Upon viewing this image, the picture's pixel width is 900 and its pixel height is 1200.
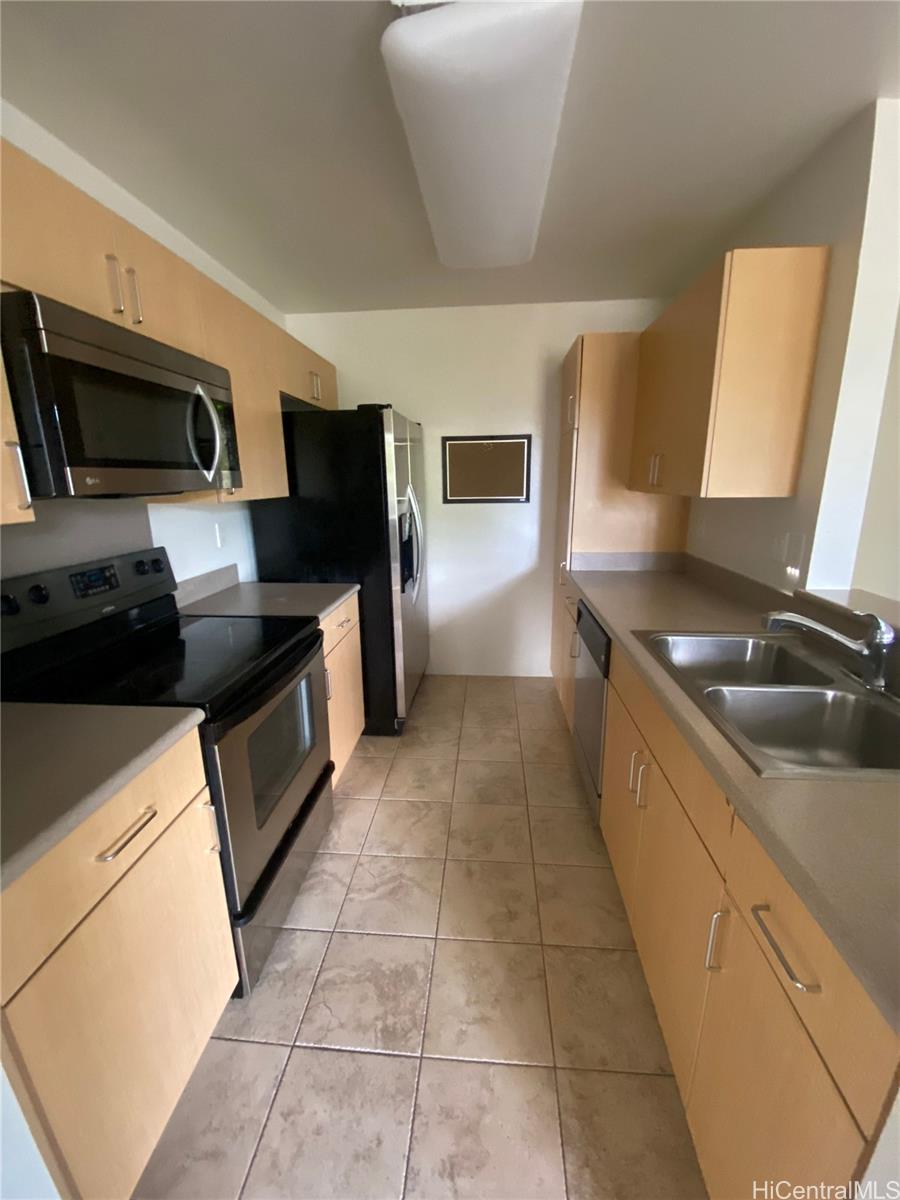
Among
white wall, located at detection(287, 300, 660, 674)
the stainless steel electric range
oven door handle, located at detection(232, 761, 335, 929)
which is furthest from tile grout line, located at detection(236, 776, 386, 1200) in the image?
white wall, located at detection(287, 300, 660, 674)

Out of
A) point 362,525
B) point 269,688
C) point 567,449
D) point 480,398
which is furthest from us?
point 480,398

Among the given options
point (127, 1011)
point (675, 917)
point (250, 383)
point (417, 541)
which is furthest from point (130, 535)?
point (675, 917)

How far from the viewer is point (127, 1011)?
3.01 feet

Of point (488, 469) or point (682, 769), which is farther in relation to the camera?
point (488, 469)

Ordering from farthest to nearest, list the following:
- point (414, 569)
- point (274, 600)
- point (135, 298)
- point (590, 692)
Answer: point (414, 569) → point (274, 600) → point (590, 692) → point (135, 298)

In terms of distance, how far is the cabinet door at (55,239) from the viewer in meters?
0.96

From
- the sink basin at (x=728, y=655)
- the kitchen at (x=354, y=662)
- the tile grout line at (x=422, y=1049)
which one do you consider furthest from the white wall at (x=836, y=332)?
the tile grout line at (x=422, y=1049)

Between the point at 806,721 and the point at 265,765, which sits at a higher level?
the point at 806,721

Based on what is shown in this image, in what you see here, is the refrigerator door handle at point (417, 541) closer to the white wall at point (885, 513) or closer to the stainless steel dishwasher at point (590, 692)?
the stainless steel dishwasher at point (590, 692)

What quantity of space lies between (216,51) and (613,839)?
254cm

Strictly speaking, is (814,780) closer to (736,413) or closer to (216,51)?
(736,413)

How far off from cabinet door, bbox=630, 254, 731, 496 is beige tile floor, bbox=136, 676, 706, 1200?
5.00 ft

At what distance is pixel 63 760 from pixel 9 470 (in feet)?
1.95

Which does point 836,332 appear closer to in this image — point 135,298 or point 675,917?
point 675,917
